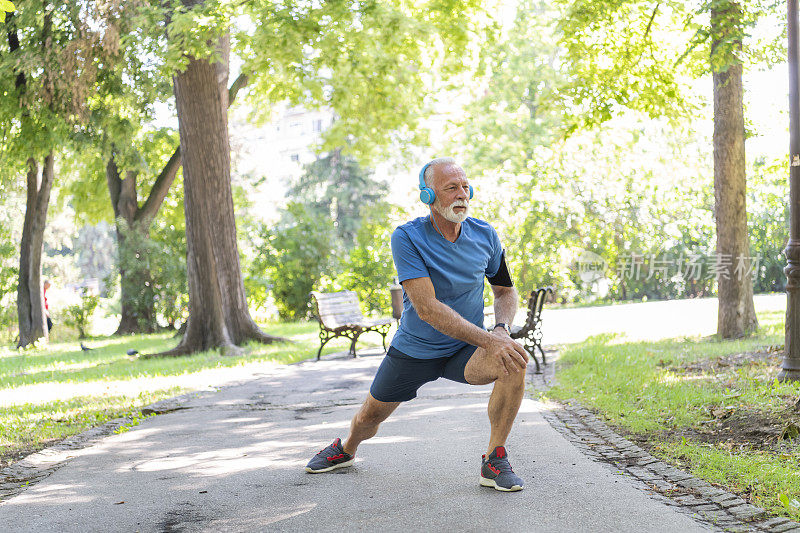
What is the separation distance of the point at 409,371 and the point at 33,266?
20428 mm

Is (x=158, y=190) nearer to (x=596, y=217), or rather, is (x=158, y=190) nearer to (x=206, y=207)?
(x=206, y=207)

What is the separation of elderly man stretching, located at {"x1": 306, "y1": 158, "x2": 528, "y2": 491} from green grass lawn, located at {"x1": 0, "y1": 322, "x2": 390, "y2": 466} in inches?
143

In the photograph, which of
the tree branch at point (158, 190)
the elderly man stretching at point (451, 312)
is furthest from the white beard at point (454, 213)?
the tree branch at point (158, 190)

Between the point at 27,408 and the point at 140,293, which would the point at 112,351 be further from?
the point at 27,408

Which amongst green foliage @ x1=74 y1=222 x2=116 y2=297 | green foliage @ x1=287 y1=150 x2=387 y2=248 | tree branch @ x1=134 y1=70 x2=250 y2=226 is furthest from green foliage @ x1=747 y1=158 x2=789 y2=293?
green foliage @ x1=74 y1=222 x2=116 y2=297

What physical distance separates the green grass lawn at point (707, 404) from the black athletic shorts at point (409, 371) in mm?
1684

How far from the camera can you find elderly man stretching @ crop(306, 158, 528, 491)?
16.3ft

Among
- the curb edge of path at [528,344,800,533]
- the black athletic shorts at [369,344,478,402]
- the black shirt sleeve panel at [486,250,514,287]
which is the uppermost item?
the black shirt sleeve panel at [486,250,514,287]

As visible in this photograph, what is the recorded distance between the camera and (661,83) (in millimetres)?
14273

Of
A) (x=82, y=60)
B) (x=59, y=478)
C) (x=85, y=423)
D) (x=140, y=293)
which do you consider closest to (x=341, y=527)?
(x=59, y=478)

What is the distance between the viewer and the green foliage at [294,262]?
1008 inches

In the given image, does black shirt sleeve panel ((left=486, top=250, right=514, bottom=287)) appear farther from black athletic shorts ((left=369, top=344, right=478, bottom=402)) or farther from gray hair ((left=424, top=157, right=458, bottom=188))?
gray hair ((left=424, top=157, right=458, bottom=188))
